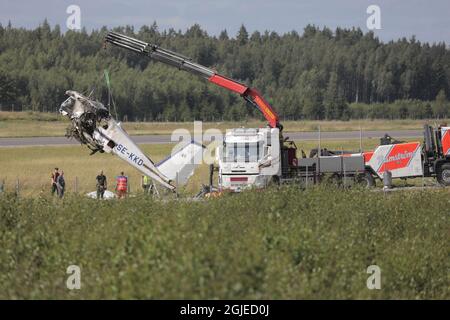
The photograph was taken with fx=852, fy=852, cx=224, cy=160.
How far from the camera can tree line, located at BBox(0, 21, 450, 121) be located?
430 ft

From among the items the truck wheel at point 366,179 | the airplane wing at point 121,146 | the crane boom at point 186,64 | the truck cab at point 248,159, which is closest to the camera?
the truck cab at point 248,159

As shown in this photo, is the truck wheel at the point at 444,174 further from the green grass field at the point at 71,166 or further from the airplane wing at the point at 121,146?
the airplane wing at the point at 121,146

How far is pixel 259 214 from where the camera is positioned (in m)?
21.3

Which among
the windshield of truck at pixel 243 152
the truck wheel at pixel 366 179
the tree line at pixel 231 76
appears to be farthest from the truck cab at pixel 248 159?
the tree line at pixel 231 76

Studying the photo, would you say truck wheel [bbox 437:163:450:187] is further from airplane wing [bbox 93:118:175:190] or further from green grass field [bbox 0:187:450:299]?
green grass field [bbox 0:187:450:299]

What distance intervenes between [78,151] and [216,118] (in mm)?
Answer: 55105

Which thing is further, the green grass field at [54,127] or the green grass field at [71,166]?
the green grass field at [54,127]

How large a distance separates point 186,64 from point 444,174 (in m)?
13.7

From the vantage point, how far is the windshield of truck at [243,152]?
35250 millimetres

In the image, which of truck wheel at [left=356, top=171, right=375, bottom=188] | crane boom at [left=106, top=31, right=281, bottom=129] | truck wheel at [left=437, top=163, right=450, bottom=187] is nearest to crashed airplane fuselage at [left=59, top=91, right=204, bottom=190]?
crane boom at [left=106, top=31, right=281, bottom=129]

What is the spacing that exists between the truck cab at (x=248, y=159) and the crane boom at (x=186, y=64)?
209cm

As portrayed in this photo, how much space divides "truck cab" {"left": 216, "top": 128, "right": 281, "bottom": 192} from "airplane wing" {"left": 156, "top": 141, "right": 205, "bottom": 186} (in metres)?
2.94

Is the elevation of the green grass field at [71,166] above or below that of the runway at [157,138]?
below

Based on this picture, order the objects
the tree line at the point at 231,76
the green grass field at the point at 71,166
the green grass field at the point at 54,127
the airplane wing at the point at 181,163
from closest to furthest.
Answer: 1. the airplane wing at the point at 181,163
2. the green grass field at the point at 71,166
3. the green grass field at the point at 54,127
4. the tree line at the point at 231,76
